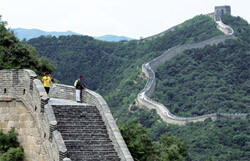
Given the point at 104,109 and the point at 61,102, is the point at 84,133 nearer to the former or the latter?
the point at 104,109

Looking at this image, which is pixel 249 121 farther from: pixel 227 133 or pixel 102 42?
pixel 102 42

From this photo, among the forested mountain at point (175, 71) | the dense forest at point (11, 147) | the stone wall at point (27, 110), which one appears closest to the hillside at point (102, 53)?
the forested mountain at point (175, 71)

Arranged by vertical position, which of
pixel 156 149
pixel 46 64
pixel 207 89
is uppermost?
pixel 46 64

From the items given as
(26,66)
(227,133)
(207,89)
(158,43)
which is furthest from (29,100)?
(158,43)

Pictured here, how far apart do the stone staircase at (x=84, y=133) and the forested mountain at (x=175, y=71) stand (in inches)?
1575

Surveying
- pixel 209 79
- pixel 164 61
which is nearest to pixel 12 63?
pixel 209 79

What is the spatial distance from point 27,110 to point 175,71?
Answer: 74.4 meters

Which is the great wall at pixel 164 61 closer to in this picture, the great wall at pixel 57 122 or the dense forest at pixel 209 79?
the dense forest at pixel 209 79

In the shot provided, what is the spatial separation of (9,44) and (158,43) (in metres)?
77.3

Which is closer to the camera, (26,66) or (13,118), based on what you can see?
(13,118)

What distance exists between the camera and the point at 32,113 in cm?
2283

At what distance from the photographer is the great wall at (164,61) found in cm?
7131

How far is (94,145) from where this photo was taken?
66.9ft

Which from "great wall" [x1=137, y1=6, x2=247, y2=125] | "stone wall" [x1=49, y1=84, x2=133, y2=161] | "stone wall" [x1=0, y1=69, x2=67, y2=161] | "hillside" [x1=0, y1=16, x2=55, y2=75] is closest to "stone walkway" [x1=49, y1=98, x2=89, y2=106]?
"stone wall" [x1=49, y1=84, x2=133, y2=161]
